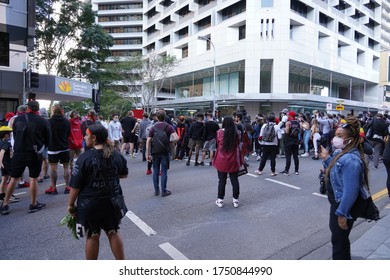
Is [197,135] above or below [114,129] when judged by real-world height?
below

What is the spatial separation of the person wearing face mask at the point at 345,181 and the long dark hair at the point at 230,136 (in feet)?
8.42

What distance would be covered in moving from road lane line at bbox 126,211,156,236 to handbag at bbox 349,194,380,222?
2.67 metres

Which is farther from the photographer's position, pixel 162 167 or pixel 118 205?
pixel 162 167

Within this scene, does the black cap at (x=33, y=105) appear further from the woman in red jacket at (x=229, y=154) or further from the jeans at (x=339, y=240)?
the jeans at (x=339, y=240)

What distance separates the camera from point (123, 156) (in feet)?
10.5

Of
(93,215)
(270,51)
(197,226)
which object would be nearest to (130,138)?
(197,226)

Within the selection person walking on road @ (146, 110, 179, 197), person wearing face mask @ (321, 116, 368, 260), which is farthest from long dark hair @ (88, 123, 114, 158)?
person walking on road @ (146, 110, 179, 197)

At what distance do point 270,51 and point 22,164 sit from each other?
32.1m

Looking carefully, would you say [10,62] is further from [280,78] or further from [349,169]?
[280,78]

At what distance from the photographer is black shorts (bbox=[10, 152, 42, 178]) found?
5066 millimetres

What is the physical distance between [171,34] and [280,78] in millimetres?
22694

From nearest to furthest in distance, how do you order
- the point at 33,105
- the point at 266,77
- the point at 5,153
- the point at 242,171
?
the point at 33,105 → the point at 242,171 → the point at 5,153 → the point at 266,77

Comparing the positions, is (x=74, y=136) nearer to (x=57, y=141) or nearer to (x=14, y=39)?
(x=57, y=141)

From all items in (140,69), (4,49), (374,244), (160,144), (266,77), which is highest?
(140,69)
